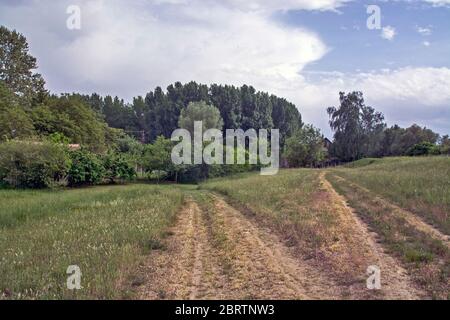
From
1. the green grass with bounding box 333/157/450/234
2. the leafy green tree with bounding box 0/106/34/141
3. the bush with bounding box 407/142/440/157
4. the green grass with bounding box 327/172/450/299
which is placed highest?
the leafy green tree with bounding box 0/106/34/141

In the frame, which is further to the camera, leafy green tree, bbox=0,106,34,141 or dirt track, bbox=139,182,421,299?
leafy green tree, bbox=0,106,34,141

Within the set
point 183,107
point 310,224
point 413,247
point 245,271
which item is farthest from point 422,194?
point 183,107

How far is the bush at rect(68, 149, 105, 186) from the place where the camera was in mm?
44594

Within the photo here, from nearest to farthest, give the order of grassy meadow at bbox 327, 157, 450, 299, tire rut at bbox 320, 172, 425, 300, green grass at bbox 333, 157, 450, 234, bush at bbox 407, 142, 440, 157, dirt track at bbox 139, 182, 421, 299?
tire rut at bbox 320, 172, 425, 300, dirt track at bbox 139, 182, 421, 299, grassy meadow at bbox 327, 157, 450, 299, green grass at bbox 333, 157, 450, 234, bush at bbox 407, 142, 440, 157

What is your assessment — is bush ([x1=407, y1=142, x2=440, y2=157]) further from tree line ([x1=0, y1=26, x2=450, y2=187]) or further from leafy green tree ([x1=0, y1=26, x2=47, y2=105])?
leafy green tree ([x1=0, y1=26, x2=47, y2=105])

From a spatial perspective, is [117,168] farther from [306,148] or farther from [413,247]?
[413,247]

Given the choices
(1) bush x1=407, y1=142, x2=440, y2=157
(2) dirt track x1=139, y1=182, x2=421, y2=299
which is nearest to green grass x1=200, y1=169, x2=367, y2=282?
(2) dirt track x1=139, y1=182, x2=421, y2=299

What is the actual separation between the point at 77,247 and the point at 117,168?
4035 cm

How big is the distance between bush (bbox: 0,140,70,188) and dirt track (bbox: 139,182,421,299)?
100 ft

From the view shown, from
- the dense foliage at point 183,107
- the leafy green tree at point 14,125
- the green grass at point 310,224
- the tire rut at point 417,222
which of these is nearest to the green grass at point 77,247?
the green grass at point 310,224

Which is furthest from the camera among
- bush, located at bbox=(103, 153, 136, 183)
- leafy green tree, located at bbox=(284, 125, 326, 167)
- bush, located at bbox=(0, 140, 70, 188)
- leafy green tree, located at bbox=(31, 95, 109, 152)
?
leafy green tree, located at bbox=(284, 125, 326, 167)

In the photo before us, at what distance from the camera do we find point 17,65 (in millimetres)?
55812
